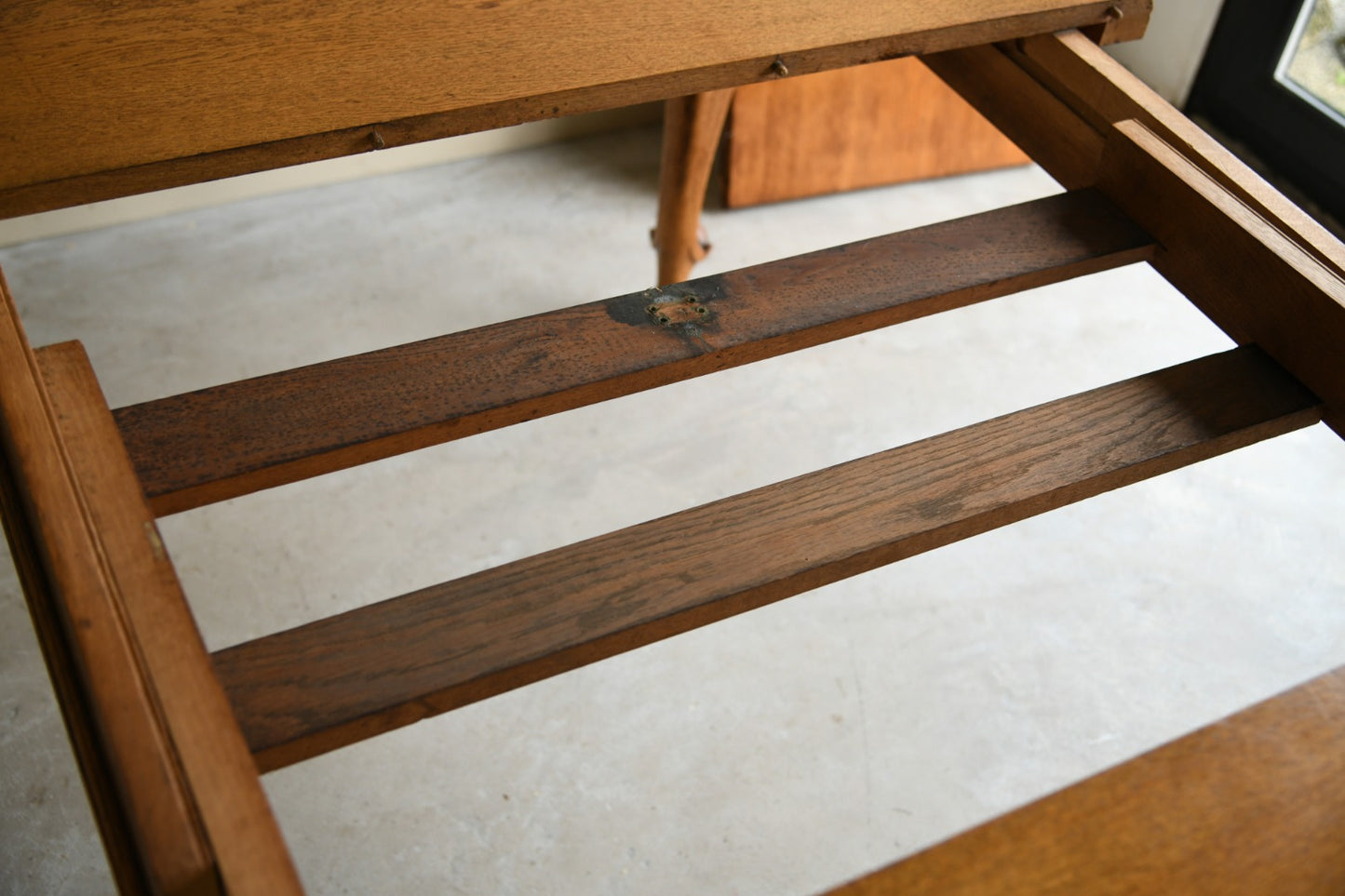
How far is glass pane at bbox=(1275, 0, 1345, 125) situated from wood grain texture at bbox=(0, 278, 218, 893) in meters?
2.06

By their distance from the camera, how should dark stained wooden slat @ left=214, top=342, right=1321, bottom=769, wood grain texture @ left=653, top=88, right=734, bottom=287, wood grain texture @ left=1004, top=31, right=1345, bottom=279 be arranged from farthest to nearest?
wood grain texture @ left=653, top=88, right=734, bottom=287
wood grain texture @ left=1004, top=31, right=1345, bottom=279
dark stained wooden slat @ left=214, top=342, right=1321, bottom=769

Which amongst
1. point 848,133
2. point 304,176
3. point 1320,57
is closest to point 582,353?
point 848,133

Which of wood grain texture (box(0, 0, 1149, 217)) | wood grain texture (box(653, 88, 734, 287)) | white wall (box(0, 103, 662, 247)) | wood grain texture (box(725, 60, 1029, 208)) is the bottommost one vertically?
wood grain texture (box(0, 0, 1149, 217))

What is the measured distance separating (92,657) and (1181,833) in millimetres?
576

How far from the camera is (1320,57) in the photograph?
6.79 ft

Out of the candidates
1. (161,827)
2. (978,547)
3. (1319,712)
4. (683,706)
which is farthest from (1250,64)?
(161,827)

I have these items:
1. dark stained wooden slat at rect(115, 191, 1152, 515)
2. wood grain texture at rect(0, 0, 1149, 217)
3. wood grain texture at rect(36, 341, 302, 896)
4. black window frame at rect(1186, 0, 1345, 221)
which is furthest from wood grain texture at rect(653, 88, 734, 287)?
black window frame at rect(1186, 0, 1345, 221)

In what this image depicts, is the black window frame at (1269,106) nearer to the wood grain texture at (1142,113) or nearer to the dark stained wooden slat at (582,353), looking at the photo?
the wood grain texture at (1142,113)

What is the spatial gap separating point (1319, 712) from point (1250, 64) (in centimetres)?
183

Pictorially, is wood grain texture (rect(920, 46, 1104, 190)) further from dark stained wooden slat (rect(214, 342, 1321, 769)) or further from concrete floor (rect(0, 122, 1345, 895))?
concrete floor (rect(0, 122, 1345, 895))

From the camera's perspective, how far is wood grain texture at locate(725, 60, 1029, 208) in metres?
2.18

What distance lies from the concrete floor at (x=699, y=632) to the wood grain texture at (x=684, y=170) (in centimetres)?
21

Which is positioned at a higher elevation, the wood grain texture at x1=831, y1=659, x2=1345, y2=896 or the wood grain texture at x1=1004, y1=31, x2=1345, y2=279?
the wood grain texture at x1=1004, y1=31, x2=1345, y2=279

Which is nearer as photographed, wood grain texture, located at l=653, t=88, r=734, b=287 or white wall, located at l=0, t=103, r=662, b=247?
wood grain texture, located at l=653, t=88, r=734, b=287
